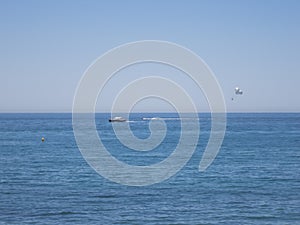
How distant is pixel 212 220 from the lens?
3519 centimetres

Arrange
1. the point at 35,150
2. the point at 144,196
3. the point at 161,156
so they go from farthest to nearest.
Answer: the point at 35,150 < the point at 161,156 < the point at 144,196

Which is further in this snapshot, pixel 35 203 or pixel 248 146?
pixel 248 146

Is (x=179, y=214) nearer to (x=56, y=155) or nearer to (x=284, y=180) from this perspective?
(x=284, y=180)

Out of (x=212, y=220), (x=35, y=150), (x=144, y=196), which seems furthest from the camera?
(x=35, y=150)

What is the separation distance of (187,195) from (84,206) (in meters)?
9.31

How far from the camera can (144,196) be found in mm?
42969

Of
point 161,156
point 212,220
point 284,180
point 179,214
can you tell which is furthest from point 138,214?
point 161,156

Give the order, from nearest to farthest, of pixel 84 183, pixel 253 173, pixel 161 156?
pixel 84 183
pixel 253 173
pixel 161 156

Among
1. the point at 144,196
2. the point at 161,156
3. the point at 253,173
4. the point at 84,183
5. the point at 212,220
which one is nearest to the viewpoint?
the point at 212,220

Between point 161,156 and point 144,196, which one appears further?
point 161,156

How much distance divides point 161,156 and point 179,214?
4275 cm

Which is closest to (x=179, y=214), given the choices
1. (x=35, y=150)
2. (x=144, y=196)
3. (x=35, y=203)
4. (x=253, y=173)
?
(x=144, y=196)

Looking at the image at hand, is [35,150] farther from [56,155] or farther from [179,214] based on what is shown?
[179,214]

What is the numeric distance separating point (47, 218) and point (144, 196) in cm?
984
